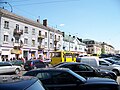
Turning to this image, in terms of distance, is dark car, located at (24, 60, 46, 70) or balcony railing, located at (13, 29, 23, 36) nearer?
dark car, located at (24, 60, 46, 70)

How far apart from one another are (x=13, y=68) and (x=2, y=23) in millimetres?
18565

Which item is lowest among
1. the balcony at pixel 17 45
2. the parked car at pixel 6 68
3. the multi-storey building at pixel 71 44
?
the parked car at pixel 6 68

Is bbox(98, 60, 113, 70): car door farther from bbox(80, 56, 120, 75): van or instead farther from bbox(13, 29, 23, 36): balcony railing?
bbox(13, 29, 23, 36): balcony railing

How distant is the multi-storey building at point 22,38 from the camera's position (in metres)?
42.7

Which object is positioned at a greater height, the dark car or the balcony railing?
the balcony railing

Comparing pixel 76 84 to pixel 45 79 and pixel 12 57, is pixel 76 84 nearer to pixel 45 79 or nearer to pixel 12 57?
pixel 45 79

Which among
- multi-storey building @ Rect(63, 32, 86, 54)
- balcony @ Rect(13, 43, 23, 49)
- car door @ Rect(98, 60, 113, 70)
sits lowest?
car door @ Rect(98, 60, 113, 70)

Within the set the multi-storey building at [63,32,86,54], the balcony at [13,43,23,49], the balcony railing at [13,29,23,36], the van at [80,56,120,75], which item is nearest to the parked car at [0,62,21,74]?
the van at [80,56,120,75]

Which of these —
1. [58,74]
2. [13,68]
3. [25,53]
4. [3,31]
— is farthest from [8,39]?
[58,74]

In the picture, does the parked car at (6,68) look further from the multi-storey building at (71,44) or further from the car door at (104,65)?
the multi-storey building at (71,44)

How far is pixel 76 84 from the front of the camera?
7.36 m

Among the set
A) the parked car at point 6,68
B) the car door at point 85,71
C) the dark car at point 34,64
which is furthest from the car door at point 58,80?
the dark car at point 34,64

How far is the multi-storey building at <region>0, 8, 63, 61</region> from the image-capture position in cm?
4272

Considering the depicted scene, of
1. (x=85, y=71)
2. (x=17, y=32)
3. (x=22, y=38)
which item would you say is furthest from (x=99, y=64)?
(x=22, y=38)
